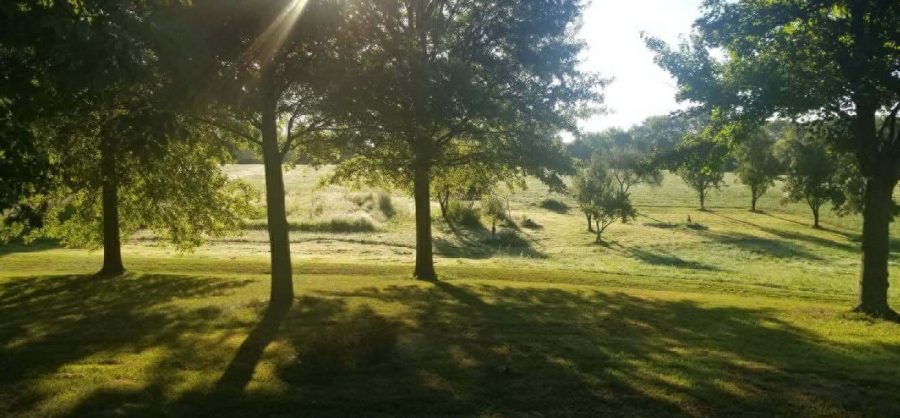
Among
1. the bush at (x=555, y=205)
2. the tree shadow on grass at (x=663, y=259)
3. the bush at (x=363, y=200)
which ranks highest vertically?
the bush at (x=363, y=200)

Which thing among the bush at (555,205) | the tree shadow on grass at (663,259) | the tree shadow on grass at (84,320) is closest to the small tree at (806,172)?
the tree shadow on grass at (663,259)

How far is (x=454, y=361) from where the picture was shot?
34.9 ft

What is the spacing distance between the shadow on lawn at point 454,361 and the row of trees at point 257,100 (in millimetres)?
2698

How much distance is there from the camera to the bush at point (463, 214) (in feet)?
192

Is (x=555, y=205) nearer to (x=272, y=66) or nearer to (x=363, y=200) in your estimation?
(x=363, y=200)

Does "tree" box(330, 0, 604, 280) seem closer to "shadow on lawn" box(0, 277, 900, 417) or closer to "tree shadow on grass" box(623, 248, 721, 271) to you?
"shadow on lawn" box(0, 277, 900, 417)

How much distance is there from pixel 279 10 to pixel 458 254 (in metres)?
32.4

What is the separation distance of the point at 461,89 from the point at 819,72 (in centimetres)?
925

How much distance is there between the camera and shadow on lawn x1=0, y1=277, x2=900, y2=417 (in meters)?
8.55

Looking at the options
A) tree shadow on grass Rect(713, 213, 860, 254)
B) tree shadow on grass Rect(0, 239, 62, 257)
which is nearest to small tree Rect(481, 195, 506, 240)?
tree shadow on grass Rect(713, 213, 860, 254)

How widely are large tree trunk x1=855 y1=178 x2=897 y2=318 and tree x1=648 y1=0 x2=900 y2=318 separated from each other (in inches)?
0.9

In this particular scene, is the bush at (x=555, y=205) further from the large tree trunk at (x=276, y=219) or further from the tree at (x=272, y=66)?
the large tree trunk at (x=276, y=219)

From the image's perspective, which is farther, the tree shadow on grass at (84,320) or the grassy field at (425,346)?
the tree shadow on grass at (84,320)

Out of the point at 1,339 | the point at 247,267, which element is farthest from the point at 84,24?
the point at 247,267
